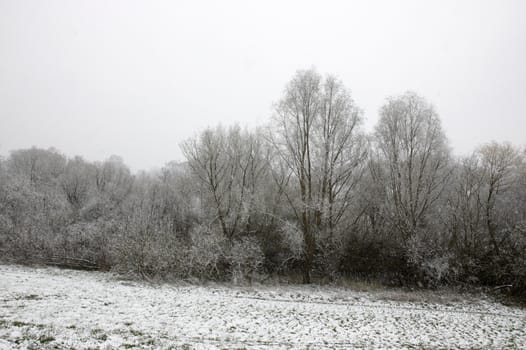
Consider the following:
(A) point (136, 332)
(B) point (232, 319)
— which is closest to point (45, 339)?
(A) point (136, 332)

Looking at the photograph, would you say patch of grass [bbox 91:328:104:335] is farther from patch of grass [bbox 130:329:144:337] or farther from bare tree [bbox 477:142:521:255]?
bare tree [bbox 477:142:521:255]

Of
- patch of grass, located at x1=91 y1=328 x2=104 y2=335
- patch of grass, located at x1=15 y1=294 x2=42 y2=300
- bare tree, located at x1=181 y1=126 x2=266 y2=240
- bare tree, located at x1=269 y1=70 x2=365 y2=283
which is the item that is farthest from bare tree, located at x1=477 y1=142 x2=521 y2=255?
patch of grass, located at x1=15 y1=294 x2=42 y2=300

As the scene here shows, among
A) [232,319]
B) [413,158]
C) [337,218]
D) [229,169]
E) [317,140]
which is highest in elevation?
[317,140]

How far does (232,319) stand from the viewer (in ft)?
36.0

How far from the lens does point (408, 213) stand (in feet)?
71.7

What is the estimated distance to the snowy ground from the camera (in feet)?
27.6

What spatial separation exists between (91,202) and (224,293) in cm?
2466

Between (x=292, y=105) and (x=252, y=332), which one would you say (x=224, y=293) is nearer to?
(x=252, y=332)

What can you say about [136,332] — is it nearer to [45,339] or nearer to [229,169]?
[45,339]

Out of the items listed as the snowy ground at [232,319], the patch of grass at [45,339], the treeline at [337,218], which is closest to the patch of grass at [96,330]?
the snowy ground at [232,319]

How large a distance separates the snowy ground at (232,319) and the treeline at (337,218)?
401cm

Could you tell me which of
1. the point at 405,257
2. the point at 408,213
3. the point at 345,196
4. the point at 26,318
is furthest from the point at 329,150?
the point at 26,318

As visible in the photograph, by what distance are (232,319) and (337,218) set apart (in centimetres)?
1396

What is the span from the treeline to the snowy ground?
4013 mm
